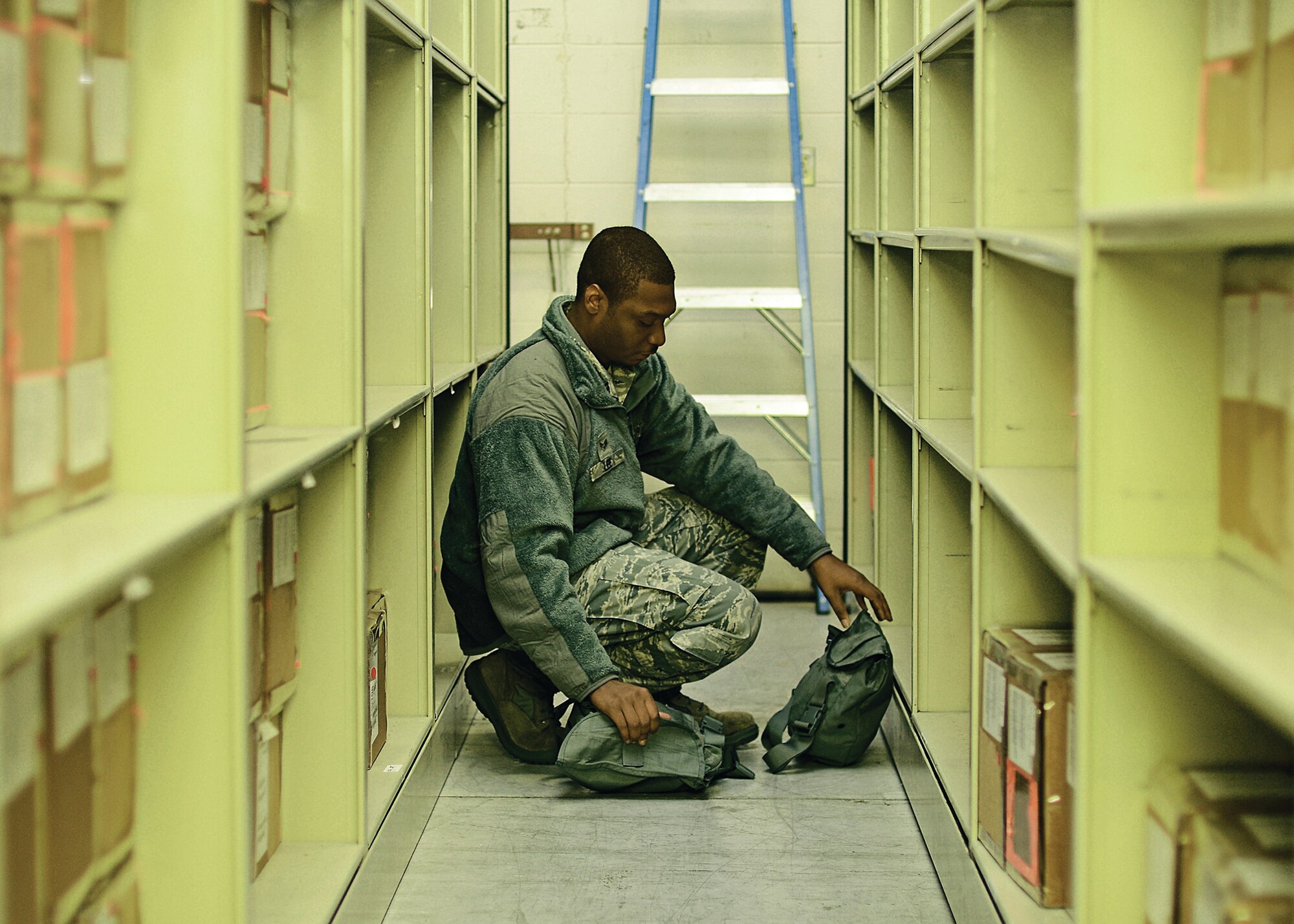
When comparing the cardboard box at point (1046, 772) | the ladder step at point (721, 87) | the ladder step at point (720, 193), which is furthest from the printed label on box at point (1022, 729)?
the ladder step at point (721, 87)

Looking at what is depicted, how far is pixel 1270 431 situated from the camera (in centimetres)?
138

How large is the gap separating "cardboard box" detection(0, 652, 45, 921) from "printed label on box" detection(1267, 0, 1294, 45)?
1363 millimetres

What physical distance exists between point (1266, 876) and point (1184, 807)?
0.55 feet

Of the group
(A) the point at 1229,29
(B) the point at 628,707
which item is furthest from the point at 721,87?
(A) the point at 1229,29

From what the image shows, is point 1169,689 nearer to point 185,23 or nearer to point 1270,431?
point 1270,431

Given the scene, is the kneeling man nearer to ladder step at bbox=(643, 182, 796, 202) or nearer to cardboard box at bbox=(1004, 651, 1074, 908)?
cardboard box at bbox=(1004, 651, 1074, 908)

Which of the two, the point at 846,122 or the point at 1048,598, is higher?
the point at 846,122

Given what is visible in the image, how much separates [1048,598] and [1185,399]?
71cm

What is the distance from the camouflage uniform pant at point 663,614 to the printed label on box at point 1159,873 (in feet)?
4.23

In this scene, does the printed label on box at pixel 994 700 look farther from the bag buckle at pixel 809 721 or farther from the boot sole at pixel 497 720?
the boot sole at pixel 497 720

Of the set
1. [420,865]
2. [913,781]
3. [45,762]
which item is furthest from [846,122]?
[45,762]

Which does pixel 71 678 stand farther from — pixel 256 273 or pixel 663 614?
pixel 663 614

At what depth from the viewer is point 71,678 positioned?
1367mm

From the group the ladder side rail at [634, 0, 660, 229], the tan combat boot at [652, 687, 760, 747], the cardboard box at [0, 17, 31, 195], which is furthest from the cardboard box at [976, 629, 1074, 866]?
the ladder side rail at [634, 0, 660, 229]
